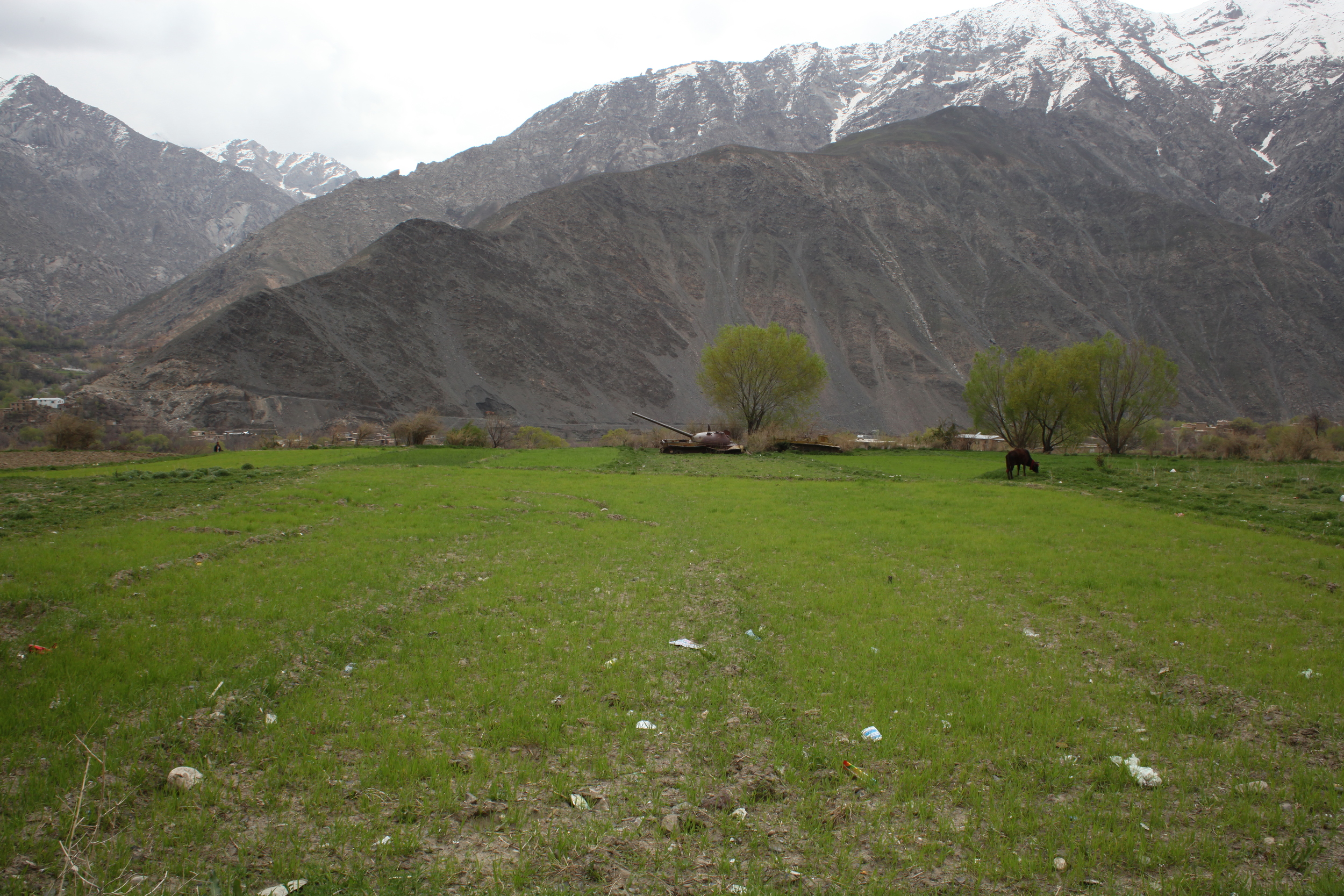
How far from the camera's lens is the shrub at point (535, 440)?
5625cm

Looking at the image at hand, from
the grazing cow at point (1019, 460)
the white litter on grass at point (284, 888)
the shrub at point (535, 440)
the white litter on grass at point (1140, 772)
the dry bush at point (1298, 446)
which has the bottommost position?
the white litter on grass at point (284, 888)

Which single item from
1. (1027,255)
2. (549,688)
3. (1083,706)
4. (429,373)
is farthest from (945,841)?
(1027,255)

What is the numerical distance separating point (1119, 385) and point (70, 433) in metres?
70.5

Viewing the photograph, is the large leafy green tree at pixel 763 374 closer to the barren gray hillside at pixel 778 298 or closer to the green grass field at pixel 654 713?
the barren gray hillside at pixel 778 298

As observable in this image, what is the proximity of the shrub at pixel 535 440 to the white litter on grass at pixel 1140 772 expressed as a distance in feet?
169

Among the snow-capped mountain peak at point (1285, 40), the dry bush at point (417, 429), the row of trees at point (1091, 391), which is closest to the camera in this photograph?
the row of trees at point (1091, 391)

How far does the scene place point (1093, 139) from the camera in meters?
156

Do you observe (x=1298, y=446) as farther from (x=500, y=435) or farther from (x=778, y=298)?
(x=778, y=298)

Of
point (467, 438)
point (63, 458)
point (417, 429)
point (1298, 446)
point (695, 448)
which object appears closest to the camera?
point (63, 458)

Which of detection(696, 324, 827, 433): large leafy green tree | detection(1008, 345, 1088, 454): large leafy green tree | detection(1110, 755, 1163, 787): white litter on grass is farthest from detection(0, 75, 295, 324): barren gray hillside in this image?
detection(1110, 755, 1163, 787): white litter on grass

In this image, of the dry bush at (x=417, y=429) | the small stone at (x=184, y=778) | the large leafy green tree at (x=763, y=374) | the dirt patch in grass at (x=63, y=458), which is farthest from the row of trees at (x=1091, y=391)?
the dirt patch in grass at (x=63, y=458)

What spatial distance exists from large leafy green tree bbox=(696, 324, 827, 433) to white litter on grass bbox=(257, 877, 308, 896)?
53.3 metres


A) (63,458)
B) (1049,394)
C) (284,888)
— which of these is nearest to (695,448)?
(1049,394)

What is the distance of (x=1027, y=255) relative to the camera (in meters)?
119
